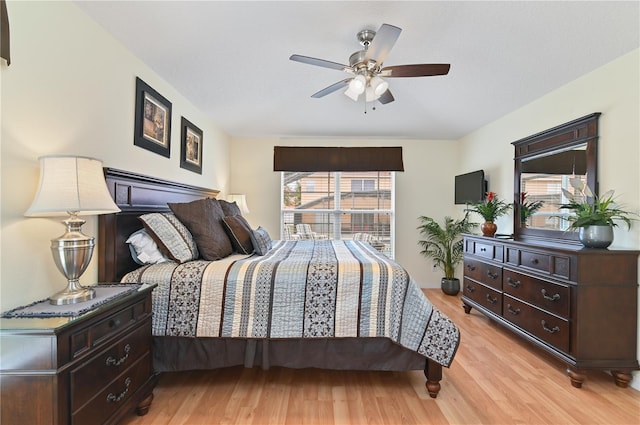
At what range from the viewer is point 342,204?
4.76 meters

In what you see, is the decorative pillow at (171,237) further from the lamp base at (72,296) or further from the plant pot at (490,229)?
the plant pot at (490,229)

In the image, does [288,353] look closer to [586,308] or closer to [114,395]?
[114,395]

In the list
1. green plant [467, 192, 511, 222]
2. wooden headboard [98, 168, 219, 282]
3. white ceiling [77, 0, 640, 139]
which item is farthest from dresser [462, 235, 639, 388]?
wooden headboard [98, 168, 219, 282]

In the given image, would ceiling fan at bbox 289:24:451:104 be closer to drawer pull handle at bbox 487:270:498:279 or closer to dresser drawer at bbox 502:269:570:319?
dresser drawer at bbox 502:269:570:319

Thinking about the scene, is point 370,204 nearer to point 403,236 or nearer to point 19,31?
point 403,236

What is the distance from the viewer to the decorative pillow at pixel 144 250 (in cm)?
203

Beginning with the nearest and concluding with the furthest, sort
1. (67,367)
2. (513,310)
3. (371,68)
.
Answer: (67,367)
(371,68)
(513,310)

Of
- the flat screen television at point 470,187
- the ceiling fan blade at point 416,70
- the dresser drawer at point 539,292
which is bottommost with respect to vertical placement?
the dresser drawer at point 539,292

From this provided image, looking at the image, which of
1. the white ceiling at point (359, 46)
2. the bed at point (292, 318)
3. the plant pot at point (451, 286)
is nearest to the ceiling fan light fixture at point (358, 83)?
the white ceiling at point (359, 46)

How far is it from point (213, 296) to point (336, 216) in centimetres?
308

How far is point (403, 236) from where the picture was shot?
4691 mm

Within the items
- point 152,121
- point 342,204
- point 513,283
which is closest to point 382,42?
point 152,121

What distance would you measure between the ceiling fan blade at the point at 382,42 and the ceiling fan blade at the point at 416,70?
0.13 metres

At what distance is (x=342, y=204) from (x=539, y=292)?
113 inches
